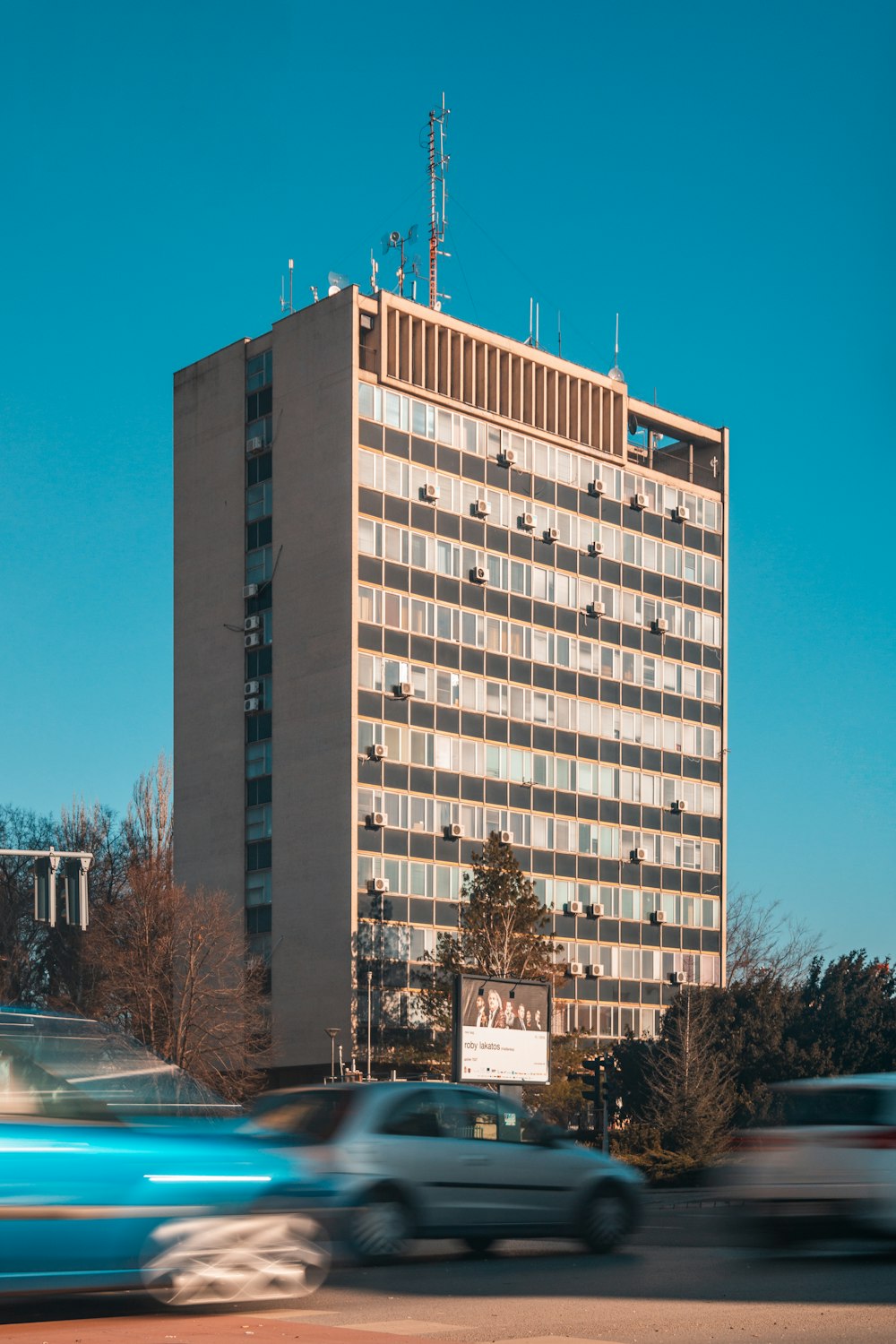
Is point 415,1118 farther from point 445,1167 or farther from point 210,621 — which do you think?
point 210,621

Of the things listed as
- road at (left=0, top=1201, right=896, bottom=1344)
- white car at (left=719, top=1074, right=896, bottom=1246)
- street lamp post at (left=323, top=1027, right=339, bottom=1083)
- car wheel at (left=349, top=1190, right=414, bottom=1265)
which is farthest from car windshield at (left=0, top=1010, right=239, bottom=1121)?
street lamp post at (left=323, top=1027, right=339, bottom=1083)

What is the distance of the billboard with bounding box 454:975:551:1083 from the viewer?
4491 cm

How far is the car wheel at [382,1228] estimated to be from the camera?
540 inches

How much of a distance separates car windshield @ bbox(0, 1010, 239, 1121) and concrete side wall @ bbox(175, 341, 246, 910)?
6042cm

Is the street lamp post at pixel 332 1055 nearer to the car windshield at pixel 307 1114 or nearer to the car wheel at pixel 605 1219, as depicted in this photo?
the car wheel at pixel 605 1219

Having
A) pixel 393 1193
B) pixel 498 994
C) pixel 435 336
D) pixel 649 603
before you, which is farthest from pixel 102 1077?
pixel 649 603

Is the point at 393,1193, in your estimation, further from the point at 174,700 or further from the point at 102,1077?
the point at 174,700

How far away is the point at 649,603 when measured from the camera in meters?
79.1

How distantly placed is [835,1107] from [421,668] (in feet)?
182

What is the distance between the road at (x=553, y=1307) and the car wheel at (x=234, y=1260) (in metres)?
0.15

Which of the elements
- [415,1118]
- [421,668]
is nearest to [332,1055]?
[421,668]

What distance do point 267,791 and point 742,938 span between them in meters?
25.4

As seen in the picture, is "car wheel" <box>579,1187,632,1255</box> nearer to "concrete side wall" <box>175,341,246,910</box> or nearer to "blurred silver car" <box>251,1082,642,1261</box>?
"blurred silver car" <box>251,1082,642,1261</box>

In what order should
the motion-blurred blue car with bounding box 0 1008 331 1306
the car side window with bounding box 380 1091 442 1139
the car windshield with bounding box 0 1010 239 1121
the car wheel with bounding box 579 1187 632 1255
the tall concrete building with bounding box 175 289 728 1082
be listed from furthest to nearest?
the tall concrete building with bounding box 175 289 728 1082, the car wheel with bounding box 579 1187 632 1255, the car side window with bounding box 380 1091 442 1139, the car windshield with bounding box 0 1010 239 1121, the motion-blurred blue car with bounding box 0 1008 331 1306
